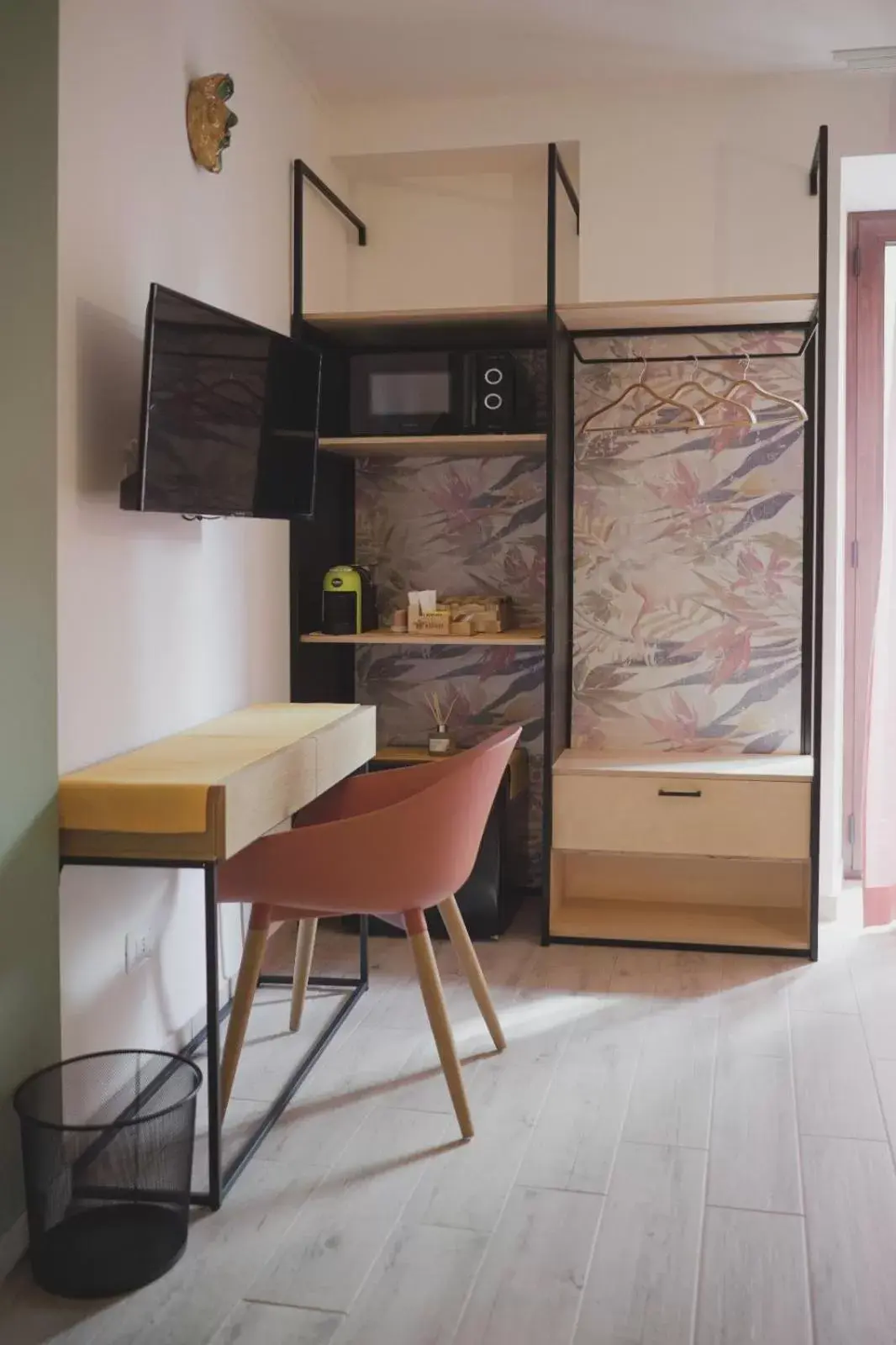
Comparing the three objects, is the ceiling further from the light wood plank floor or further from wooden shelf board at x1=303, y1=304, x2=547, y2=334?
the light wood plank floor

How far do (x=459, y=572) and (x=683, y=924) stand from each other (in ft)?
4.46

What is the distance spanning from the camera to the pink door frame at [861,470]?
4352 millimetres

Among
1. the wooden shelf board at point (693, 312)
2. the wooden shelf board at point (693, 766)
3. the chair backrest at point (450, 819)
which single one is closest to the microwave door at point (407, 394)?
the wooden shelf board at point (693, 312)

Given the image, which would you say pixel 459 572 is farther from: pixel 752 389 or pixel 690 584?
pixel 752 389

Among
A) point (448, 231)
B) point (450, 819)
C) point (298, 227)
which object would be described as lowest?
point (450, 819)

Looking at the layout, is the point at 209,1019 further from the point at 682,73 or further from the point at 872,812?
the point at 682,73

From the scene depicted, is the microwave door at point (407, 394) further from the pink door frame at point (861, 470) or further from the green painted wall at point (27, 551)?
the green painted wall at point (27, 551)

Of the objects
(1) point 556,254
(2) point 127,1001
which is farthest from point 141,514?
(1) point 556,254

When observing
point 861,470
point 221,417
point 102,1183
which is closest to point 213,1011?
point 102,1183

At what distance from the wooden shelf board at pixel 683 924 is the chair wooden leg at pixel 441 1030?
134 centimetres

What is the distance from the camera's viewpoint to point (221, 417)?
8.91 ft

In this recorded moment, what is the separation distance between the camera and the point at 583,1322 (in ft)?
6.24

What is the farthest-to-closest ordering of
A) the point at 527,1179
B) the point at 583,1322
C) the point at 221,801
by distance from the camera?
the point at 527,1179 < the point at 221,801 < the point at 583,1322

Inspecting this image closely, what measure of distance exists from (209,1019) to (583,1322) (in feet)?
2.52
